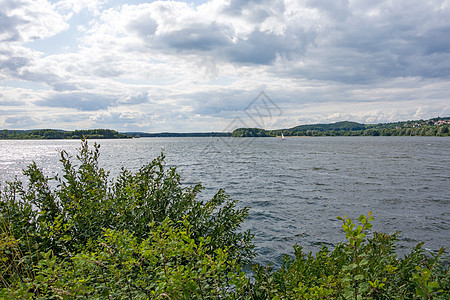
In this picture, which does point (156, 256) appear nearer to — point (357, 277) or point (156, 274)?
point (156, 274)

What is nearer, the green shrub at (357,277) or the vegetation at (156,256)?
the green shrub at (357,277)

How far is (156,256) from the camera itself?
14.7 ft

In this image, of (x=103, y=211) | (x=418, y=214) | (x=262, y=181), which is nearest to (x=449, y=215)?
(x=418, y=214)

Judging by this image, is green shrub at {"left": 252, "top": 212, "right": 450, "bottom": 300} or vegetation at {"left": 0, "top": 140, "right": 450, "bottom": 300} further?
vegetation at {"left": 0, "top": 140, "right": 450, "bottom": 300}

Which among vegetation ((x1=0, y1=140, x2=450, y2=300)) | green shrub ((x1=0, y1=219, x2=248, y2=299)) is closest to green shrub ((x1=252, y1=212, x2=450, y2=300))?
vegetation ((x1=0, y1=140, x2=450, y2=300))

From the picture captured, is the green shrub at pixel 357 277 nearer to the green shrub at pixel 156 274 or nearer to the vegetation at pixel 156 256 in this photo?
the vegetation at pixel 156 256

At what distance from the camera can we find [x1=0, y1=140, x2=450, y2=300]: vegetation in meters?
3.06

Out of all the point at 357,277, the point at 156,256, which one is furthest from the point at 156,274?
the point at 357,277

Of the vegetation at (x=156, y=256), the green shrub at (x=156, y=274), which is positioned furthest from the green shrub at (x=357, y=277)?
the green shrub at (x=156, y=274)

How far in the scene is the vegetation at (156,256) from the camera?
3057mm

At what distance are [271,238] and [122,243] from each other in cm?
1185

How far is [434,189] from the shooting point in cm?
2658

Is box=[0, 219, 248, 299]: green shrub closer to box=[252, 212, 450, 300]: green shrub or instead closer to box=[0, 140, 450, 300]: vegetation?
box=[0, 140, 450, 300]: vegetation

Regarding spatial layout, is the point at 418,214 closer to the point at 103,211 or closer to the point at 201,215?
the point at 201,215
